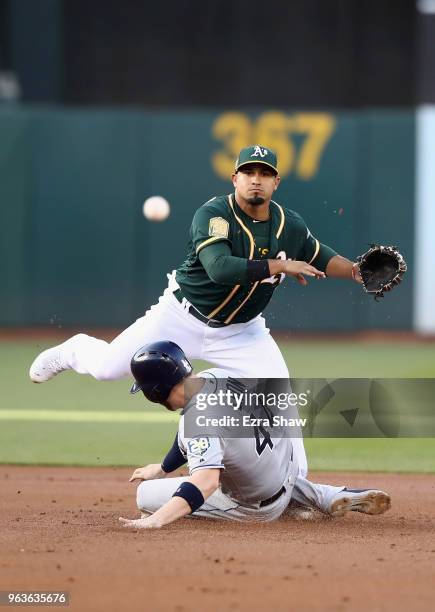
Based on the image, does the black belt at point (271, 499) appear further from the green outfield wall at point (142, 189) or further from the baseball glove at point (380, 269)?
the green outfield wall at point (142, 189)

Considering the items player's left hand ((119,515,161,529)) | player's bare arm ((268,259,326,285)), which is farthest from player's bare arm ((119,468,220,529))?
player's bare arm ((268,259,326,285))

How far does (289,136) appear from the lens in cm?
1552

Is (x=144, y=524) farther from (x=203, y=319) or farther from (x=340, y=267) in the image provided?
(x=340, y=267)

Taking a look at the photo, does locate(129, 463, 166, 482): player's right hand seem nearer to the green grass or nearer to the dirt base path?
the dirt base path

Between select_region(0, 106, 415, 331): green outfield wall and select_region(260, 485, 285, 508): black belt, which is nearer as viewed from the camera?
select_region(260, 485, 285, 508): black belt

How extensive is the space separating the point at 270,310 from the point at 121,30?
527 centimetres

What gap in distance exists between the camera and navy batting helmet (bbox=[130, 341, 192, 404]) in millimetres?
5129

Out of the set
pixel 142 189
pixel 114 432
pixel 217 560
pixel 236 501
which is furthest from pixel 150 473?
pixel 142 189

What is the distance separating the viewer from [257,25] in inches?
651

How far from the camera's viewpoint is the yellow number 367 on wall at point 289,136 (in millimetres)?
15477

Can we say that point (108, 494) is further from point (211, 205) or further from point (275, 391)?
point (211, 205)

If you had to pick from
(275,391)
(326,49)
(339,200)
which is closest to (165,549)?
(275,391)

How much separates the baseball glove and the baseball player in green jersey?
0.26 ft

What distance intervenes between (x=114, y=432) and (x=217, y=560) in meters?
4.30
